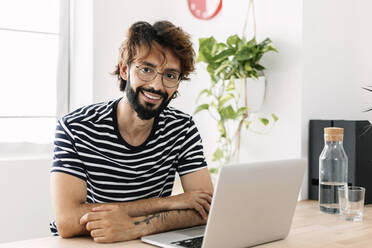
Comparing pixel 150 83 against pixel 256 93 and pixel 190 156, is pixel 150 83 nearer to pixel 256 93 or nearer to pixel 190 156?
pixel 190 156

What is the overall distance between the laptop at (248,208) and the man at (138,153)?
0.13m

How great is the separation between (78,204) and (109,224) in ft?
0.57

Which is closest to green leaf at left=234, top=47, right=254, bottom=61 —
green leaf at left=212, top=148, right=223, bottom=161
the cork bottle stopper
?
green leaf at left=212, top=148, right=223, bottom=161

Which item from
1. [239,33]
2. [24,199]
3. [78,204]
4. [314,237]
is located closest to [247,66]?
[239,33]

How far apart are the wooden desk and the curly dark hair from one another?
0.63m

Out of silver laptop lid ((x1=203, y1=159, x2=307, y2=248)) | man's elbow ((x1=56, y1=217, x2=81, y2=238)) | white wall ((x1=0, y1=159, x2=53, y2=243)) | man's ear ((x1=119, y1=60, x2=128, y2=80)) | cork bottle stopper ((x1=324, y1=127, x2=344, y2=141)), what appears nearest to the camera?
silver laptop lid ((x1=203, y1=159, x2=307, y2=248))

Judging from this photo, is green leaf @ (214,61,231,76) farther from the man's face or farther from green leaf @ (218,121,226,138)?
the man's face

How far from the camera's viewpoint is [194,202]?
1.58 m

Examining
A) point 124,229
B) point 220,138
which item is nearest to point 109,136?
point 124,229

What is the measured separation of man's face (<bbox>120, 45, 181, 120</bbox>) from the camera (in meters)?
1.60

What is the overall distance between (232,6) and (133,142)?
115 centimetres

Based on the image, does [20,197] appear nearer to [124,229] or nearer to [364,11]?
[124,229]

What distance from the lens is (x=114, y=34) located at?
278cm

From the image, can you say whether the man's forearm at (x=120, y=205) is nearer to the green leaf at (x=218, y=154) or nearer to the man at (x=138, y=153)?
the man at (x=138, y=153)
